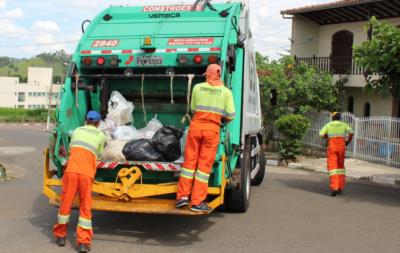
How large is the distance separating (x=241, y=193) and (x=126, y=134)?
1.88m

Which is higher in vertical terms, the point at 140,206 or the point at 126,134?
the point at 126,134

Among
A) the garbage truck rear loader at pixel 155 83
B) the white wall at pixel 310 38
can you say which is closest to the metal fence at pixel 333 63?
the white wall at pixel 310 38

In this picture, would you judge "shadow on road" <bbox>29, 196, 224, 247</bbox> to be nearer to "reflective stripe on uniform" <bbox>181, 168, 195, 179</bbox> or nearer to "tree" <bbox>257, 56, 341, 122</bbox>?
"reflective stripe on uniform" <bbox>181, 168, 195, 179</bbox>

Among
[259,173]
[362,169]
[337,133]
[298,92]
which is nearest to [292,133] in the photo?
[362,169]

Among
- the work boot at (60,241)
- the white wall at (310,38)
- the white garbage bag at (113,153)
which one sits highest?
the white wall at (310,38)

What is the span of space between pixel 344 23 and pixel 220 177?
17061 millimetres

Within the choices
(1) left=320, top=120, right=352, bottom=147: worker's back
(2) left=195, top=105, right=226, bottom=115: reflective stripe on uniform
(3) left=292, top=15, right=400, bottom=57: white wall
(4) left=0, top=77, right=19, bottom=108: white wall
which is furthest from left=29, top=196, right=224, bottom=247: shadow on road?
(4) left=0, top=77, right=19, bottom=108: white wall

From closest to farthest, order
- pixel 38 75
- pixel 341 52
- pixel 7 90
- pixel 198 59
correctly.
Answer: pixel 198 59, pixel 341 52, pixel 7 90, pixel 38 75

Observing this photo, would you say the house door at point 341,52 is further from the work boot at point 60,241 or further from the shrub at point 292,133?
the work boot at point 60,241

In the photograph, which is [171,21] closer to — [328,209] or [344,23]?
[328,209]

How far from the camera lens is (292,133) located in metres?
15.4

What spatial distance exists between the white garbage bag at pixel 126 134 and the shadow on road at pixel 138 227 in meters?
1.11

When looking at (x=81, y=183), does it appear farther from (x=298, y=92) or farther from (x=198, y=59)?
(x=298, y=92)

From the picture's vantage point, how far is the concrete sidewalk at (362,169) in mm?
12625
